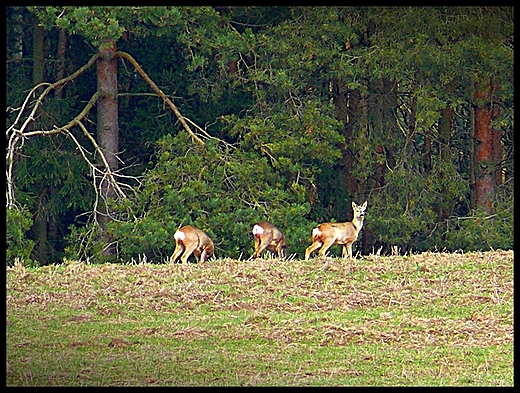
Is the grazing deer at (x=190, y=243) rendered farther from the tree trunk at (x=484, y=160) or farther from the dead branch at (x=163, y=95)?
the tree trunk at (x=484, y=160)

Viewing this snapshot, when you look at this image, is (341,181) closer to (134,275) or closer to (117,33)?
(117,33)

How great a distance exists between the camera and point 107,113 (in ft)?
67.9

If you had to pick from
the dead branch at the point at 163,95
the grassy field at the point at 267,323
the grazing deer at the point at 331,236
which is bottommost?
the grazing deer at the point at 331,236

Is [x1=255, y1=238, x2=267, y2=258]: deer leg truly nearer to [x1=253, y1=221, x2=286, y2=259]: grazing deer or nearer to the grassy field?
[x1=253, y1=221, x2=286, y2=259]: grazing deer

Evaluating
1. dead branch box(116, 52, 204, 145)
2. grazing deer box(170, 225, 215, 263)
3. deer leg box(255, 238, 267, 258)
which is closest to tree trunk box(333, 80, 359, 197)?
dead branch box(116, 52, 204, 145)

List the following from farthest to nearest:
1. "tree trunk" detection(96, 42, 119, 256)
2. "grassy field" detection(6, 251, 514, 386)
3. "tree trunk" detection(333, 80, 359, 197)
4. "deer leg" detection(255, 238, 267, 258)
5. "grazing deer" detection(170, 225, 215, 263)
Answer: "tree trunk" detection(333, 80, 359, 197) < "tree trunk" detection(96, 42, 119, 256) < "deer leg" detection(255, 238, 267, 258) < "grazing deer" detection(170, 225, 215, 263) < "grassy field" detection(6, 251, 514, 386)

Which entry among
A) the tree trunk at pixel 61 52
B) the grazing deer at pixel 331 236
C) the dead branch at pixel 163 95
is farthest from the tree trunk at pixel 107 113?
the grazing deer at pixel 331 236

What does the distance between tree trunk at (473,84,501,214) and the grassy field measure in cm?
880

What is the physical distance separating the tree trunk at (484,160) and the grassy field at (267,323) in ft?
28.9

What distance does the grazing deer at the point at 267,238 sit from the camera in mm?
16161

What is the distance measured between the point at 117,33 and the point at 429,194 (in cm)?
753

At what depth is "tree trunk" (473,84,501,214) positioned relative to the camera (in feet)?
73.7

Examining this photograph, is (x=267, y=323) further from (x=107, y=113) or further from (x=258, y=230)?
(x=107, y=113)

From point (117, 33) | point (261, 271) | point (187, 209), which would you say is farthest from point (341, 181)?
point (261, 271)
